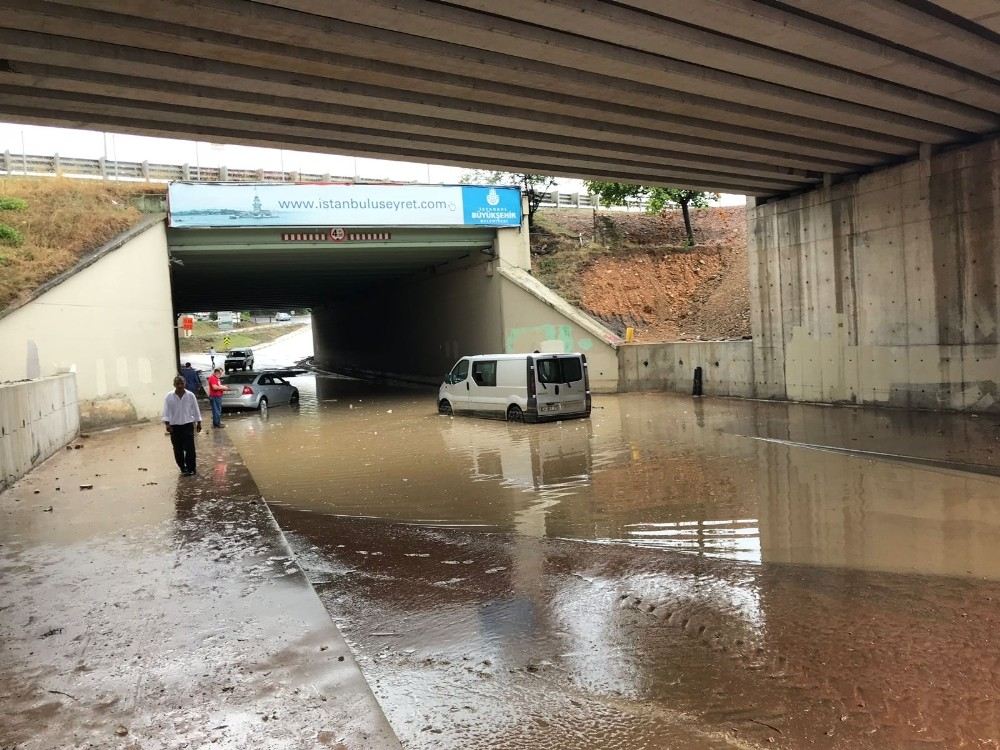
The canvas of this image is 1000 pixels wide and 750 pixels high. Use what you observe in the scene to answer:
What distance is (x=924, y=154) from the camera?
15500mm

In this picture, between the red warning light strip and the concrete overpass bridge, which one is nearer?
the concrete overpass bridge

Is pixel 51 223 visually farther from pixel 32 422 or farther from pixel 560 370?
pixel 560 370

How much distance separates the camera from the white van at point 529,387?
17.3m

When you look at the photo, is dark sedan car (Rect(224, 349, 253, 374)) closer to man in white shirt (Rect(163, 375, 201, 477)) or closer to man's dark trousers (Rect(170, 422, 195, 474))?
man's dark trousers (Rect(170, 422, 195, 474))

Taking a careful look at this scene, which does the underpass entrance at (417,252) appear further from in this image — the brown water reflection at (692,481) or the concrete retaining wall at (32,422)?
the brown water reflection at (692,481)

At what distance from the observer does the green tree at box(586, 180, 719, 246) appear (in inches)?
1252

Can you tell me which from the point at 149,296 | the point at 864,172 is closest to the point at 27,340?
the point at 149,296

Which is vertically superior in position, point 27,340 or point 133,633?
point 27,340

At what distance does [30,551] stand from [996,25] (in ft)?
42.6

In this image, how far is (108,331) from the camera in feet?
66.5

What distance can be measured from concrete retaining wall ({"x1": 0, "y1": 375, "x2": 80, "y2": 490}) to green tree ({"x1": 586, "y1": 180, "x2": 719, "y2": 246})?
22.0 m

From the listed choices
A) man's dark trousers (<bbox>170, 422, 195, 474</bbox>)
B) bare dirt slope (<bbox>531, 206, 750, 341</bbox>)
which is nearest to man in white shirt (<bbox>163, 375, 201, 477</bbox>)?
man's dark trousers (<bbox>170, 422, 195, 474</bbox>)

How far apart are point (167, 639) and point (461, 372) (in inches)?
592

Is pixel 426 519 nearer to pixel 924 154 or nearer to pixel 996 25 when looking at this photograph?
pixel 996 25
